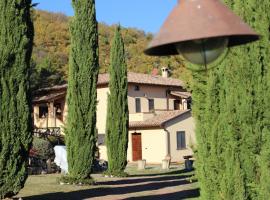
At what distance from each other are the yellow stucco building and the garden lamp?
30.0 m

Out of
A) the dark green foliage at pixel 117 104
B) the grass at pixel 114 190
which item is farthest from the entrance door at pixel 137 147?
the grass at pixel 114 190

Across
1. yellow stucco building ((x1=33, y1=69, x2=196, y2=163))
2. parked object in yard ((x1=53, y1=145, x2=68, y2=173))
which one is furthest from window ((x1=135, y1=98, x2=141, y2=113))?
parked object in yard ((x1=53, y1=145, x2=68, y2=173))

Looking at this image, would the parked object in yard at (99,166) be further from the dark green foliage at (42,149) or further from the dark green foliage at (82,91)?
the dark green foliage at (82,91)

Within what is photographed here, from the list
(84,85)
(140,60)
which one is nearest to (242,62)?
(84,85)

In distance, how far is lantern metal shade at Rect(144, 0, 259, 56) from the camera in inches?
114

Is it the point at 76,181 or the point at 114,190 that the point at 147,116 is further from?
the point at 114,190

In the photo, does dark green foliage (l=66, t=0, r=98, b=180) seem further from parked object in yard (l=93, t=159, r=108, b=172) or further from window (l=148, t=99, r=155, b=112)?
window (l=148, t=99, r=155, b=112)

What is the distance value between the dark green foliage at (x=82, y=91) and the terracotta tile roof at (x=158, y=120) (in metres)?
15.2

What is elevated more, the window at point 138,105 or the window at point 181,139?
the window at point 138,105

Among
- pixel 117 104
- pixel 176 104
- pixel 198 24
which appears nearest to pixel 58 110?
pixel 176 104

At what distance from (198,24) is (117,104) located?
2216cm

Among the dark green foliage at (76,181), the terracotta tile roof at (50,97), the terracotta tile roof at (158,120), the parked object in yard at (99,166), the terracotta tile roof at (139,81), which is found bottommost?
the dark green foliage at (76,181)

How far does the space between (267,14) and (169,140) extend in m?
29.3

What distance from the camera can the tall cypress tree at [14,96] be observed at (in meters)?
13.2
